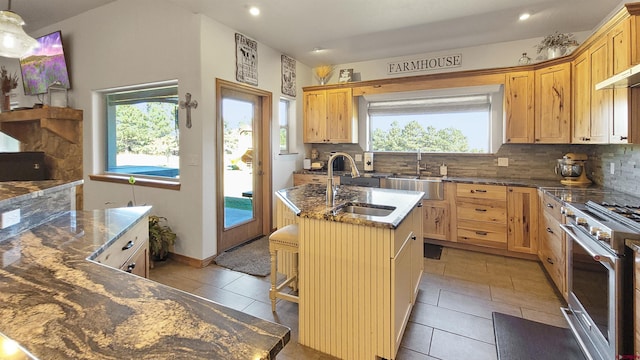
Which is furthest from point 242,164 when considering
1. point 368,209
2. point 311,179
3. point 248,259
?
point 368,209

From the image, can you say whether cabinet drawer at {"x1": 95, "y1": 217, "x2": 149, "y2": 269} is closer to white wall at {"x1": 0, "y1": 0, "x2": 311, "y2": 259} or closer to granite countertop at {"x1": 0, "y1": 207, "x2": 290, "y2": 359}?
granite countertop at {"x1": 0, "y1": 207, "x2": 290, "y2": 359}

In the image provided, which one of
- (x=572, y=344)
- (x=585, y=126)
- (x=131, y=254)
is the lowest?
(x=572, y=344)

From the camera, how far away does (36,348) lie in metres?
0.65

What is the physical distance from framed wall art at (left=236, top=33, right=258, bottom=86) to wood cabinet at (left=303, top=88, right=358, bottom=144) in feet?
3.92

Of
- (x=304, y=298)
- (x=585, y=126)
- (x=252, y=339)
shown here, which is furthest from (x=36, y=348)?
(x=585, y=126)

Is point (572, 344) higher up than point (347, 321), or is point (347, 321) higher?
point (347, 321)

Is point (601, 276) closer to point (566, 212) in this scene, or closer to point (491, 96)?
point (566, 212)

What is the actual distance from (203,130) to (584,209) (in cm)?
346

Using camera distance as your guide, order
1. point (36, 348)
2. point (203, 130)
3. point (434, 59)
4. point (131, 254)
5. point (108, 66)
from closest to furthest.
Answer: point (36, 348)
point (131, 254)
point (203, 130)
point (108, 66)
point (434, 59)

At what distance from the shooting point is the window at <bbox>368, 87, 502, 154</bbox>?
421 centimetres

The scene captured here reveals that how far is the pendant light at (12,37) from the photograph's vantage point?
2123mm

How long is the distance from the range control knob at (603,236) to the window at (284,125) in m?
3.89

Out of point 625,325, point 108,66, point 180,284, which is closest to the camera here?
point 625,325

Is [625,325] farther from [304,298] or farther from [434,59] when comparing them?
[434,59]
